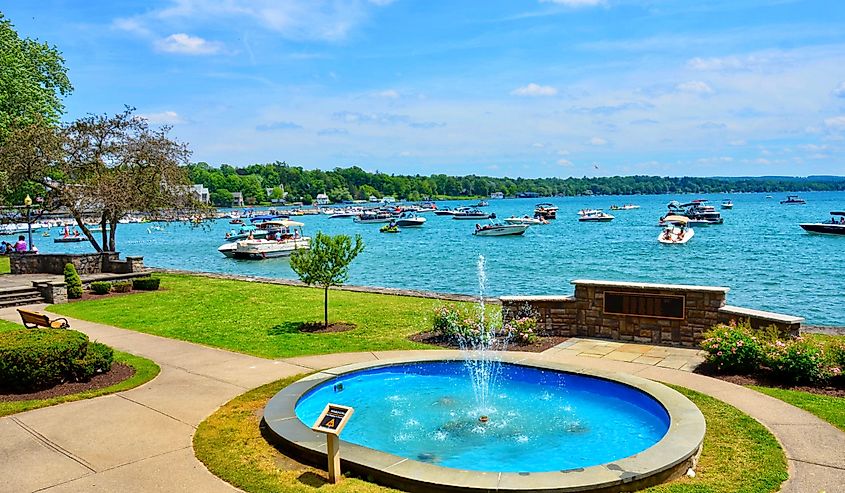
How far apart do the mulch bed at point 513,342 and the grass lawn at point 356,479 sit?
181 inches

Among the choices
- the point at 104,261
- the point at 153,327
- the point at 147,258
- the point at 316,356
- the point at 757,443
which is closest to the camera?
the point at 757,443

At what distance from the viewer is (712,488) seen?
6.66 metres

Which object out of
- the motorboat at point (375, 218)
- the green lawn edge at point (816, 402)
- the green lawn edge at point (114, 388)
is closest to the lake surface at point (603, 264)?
the green lawn edge at point (816, 402)

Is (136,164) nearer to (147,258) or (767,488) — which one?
(767,488)

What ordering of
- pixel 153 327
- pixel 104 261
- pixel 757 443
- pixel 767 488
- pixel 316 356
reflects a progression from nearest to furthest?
pixel 767 488 → pixel 757 443 → pixel 316 356 → pixel 153 327 → pixel 104 261

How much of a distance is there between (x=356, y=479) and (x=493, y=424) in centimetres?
285

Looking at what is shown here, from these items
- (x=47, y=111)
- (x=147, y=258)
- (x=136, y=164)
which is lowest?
(x=147, y=258)

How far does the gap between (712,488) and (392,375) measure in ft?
20.6

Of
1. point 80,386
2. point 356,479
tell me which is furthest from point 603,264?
point 356,479

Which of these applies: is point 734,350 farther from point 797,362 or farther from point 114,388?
point 114,388

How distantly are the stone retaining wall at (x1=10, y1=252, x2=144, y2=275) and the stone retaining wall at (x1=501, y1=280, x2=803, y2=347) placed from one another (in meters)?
18.3

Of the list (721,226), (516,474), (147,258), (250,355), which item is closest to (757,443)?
(516,474)

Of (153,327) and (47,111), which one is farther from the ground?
(47,111)

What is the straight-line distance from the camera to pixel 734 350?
1132 centimetres
